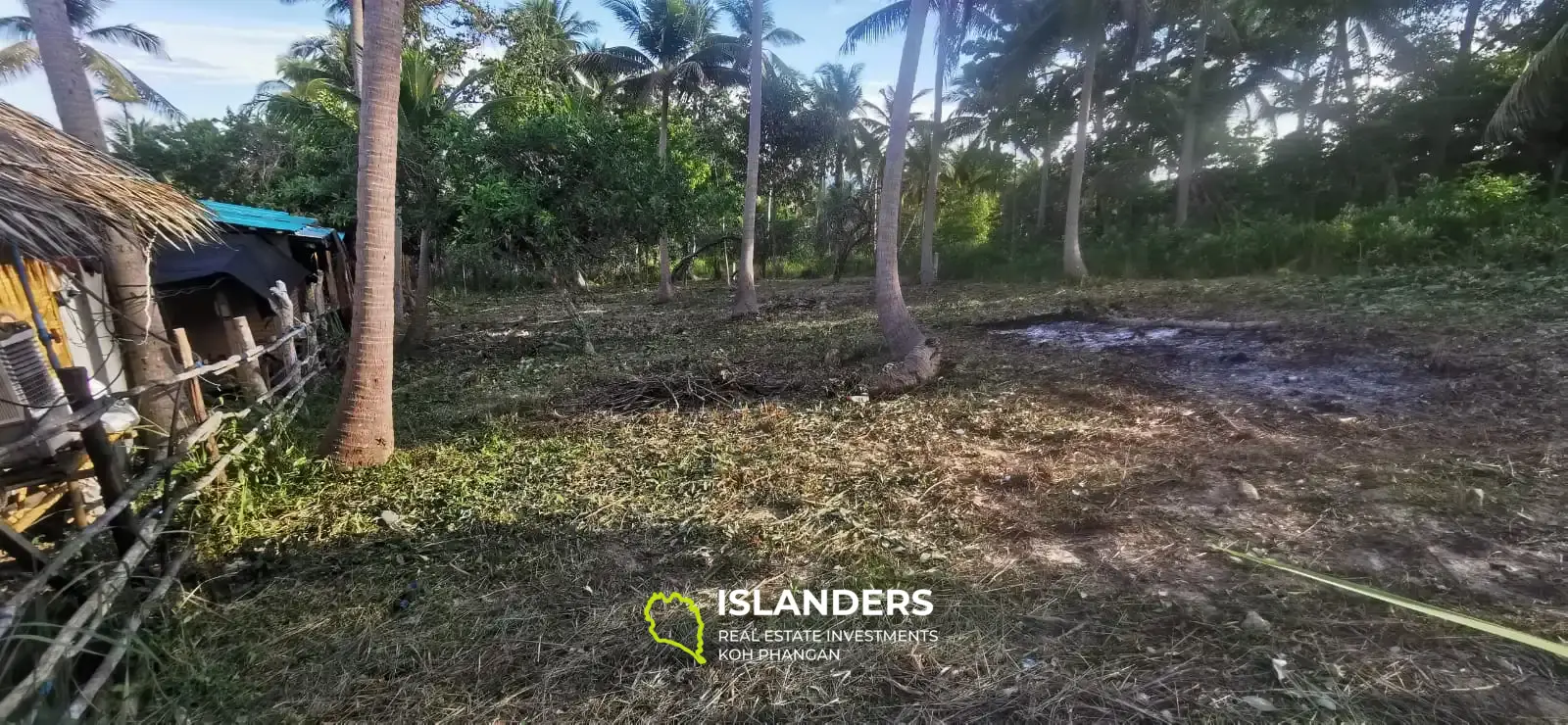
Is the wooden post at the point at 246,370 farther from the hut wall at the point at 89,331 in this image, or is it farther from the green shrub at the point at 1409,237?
the green shrub at the point at 1409,237

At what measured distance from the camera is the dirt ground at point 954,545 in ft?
7.00

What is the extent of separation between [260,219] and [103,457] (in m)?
7.83

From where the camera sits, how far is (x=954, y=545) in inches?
122

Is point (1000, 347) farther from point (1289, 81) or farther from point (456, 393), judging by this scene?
point (1289, 81)

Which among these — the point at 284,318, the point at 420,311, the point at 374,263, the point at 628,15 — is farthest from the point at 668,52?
the point at 374,263

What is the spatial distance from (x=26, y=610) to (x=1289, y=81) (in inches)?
964

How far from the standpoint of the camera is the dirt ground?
213 cm

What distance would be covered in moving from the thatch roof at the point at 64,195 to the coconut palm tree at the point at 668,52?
1167cm

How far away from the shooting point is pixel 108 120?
19.7 m

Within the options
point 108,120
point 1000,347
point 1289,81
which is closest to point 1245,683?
point 1000,347

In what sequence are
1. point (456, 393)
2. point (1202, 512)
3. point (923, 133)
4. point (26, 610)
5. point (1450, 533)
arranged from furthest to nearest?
1. point (923, 133)
2. point (456, 393)
3. point (1202, 512)
4. point (1450, 533)
5. point (26, 610)

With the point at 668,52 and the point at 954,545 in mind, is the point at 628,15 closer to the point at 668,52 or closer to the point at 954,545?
the point at 668,52

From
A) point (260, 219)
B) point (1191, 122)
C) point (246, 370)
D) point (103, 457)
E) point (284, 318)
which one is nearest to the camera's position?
point (103, 457)

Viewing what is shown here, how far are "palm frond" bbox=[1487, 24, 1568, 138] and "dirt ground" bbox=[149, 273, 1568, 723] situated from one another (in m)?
6.32
